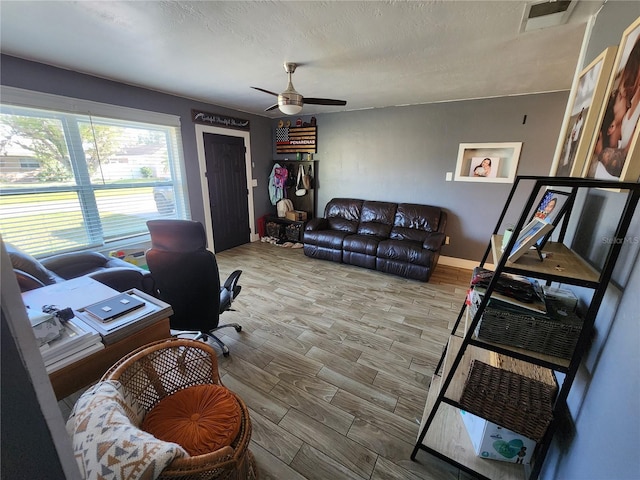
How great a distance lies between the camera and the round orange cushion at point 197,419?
94 centimetres

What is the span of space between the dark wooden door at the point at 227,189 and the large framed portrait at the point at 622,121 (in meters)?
4.30

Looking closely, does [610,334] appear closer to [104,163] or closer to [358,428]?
[358,428]

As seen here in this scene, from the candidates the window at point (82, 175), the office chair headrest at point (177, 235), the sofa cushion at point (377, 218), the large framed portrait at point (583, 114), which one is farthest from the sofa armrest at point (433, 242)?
the window at point (82, 175)

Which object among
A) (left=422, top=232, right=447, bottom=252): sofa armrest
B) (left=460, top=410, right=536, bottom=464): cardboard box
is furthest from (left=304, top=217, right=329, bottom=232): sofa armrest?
(left=460, top=410, right=536, bottom=464): cardboard box

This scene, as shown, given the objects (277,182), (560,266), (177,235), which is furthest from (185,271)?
(277,182)

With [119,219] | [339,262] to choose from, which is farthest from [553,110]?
[119,219]

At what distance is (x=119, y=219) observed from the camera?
318cm

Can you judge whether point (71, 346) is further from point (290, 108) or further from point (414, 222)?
point (414, 222)

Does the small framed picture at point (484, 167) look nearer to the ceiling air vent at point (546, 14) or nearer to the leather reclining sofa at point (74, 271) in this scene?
the ceiling air vent at point (546, 14)

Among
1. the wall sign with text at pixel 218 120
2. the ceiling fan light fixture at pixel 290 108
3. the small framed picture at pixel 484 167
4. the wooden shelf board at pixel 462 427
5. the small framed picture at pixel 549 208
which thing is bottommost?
the wooden shelf board at pixel 462 427

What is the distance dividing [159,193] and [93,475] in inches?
141

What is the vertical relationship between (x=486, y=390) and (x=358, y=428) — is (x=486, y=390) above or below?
above

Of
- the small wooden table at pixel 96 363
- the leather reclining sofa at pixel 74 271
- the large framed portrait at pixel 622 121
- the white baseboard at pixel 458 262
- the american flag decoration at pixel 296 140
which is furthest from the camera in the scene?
the american flag decoration at pixel 296 140

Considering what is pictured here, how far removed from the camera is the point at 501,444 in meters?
1.24
